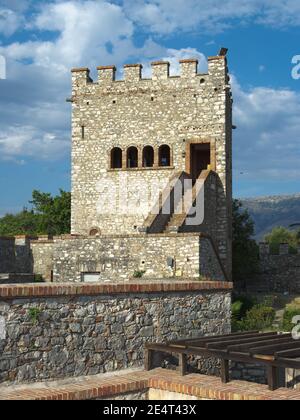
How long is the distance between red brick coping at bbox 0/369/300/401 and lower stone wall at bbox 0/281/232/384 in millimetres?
162

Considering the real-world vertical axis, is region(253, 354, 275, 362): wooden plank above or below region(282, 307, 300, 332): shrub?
above

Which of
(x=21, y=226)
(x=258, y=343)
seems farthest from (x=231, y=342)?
(x=21, y=226)

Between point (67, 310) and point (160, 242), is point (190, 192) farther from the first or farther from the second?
point (67, 310)

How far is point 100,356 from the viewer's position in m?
9.29

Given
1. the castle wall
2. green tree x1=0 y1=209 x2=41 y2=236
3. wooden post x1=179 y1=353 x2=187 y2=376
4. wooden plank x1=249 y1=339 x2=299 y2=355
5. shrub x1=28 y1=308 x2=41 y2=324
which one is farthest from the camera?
green tree x1=0 y1=209 x2=41 y2=236

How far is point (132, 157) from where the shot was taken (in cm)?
2414

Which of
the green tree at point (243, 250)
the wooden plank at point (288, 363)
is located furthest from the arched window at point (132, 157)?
the wooden plank at point (288, 363)

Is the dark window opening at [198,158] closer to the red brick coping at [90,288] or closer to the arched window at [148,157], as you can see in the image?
the arched window at [148,157]

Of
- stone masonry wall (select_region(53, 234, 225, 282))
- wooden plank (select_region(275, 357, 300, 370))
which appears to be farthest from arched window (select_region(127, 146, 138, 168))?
wooden plank (select_region(275, 357, 300, 370))

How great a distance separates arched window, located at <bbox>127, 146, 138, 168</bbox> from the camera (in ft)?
77.9

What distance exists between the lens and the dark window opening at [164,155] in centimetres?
2336

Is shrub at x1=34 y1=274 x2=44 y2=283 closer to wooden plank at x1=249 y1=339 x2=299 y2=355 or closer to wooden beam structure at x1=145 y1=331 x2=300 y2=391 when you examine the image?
wooden beam structure at x1=145 y1=331 x2=300 y2=391
